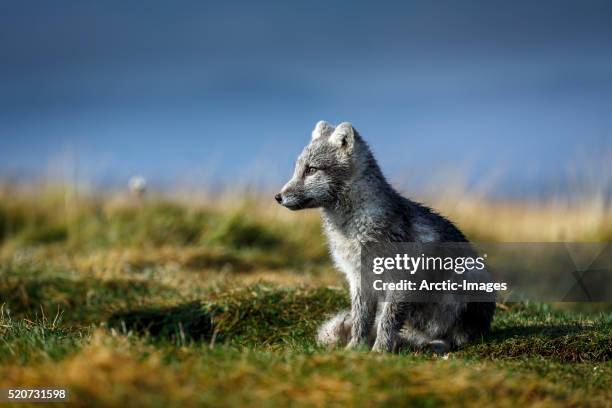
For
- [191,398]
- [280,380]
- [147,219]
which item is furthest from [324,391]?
[147,219]

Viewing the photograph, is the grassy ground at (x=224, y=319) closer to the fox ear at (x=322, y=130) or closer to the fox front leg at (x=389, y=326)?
the fox front leg at (x=389, y=326)

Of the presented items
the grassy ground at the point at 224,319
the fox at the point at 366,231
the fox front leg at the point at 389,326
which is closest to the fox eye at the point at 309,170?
the fox at the point at 366,231

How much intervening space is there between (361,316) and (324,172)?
1107mm

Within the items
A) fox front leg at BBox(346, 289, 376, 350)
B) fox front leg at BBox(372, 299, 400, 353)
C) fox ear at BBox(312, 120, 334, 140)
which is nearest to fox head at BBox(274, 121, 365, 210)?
fox ear at BBox(312, 120, 334, 140)

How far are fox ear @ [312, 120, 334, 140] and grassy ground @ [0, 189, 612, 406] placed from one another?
5.39 ft

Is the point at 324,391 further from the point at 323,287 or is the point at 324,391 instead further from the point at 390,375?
the point at 323,287

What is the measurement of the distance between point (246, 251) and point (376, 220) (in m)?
5.65

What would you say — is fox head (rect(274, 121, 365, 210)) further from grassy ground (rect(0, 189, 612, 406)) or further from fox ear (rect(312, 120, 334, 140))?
grassy ground (rect(0, 189, 612, 406))

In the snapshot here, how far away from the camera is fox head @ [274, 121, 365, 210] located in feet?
17.5

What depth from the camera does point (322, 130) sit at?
5.82 metres

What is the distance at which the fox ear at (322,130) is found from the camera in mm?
5785

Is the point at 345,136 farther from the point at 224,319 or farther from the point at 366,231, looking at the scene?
the point at 224,319

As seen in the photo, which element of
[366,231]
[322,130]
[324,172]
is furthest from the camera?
[322,130]

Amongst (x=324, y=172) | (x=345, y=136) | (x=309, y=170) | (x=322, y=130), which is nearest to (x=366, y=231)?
(x=324, y=172)
